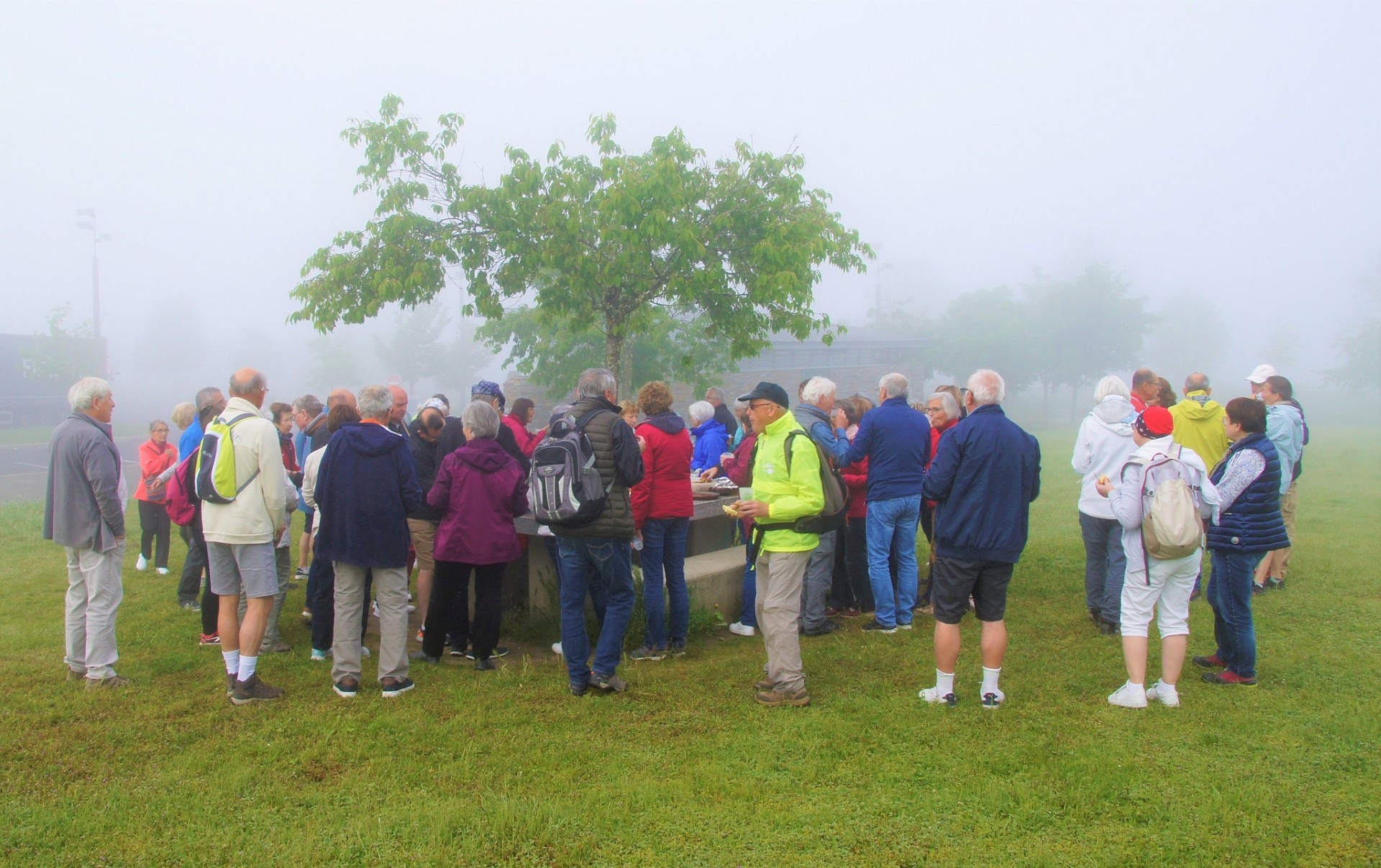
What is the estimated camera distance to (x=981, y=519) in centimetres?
484

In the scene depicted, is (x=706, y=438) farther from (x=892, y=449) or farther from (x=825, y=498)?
(x=825, y=498)

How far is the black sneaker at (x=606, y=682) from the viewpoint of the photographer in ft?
17.4

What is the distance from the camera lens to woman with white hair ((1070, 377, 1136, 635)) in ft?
20.4

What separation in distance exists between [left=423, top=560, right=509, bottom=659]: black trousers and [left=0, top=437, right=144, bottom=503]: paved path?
1074 centimetres

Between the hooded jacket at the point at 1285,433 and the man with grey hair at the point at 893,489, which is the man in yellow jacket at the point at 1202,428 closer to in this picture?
the hooded jacket at the point at 1285,433

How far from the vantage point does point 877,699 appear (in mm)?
5230

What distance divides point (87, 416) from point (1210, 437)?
25.9 ft

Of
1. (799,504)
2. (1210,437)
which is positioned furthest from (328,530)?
(1210,437)

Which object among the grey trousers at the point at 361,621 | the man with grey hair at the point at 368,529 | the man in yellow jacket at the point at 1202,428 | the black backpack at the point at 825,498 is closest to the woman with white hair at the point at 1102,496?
the man in yellow jacket at the point at 1202,428

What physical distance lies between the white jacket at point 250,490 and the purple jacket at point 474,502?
922 millimetres

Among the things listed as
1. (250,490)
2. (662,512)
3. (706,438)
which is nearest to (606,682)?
(662,512)

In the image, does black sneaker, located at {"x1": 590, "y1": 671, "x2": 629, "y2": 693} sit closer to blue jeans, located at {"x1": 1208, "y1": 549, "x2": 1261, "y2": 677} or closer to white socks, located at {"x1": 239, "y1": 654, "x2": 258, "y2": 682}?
white socks, located at {"x1": 239, "y1": 654, "x2": 258, "y2": 682}

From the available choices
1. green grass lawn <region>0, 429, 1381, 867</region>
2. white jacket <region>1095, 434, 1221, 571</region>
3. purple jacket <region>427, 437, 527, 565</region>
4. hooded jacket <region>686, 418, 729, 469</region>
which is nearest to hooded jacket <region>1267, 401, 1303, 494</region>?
green grass lawn <region>0, 429, 1381, 867</region>

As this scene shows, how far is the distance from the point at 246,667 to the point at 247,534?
781 millimetres
